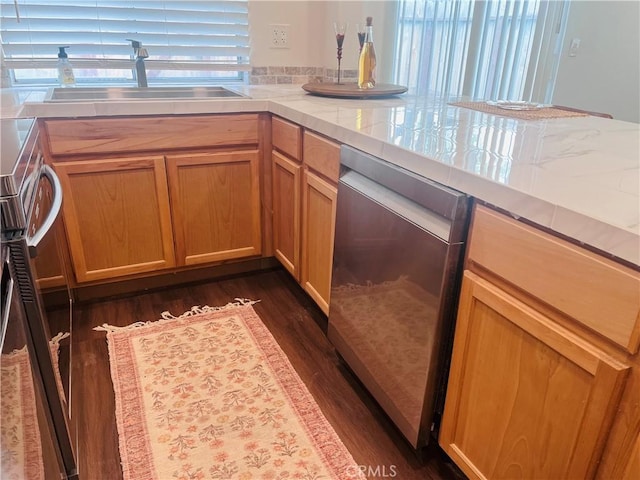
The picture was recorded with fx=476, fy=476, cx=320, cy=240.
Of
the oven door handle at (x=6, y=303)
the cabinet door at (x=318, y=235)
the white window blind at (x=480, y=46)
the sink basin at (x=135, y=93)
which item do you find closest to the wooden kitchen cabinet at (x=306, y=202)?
the cabinet door at (x=318, y=235)

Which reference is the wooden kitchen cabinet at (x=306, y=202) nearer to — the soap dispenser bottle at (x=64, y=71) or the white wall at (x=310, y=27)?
the white wall at (x=310, y=27)

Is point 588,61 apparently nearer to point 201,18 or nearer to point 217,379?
point 201,18

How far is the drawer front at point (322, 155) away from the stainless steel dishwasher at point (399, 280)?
10cm

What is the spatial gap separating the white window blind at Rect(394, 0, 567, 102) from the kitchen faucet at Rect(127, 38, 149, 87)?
150 centimetres

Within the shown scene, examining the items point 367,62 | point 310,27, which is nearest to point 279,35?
point 310,27

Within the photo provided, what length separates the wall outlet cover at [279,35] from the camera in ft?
8.54

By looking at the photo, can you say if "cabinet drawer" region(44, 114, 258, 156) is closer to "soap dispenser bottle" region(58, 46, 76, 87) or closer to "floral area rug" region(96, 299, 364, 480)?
"soap dispenser bottle" region(58, 46, 76, 87)

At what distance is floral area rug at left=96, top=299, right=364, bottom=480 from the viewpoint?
52.6 inches

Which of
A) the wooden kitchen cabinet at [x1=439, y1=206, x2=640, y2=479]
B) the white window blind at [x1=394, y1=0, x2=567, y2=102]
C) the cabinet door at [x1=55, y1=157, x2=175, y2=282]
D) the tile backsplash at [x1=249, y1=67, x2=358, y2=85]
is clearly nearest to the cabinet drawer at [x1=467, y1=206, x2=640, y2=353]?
the wooden kitchen cabinet at [x1=439, y1=206, x2=640, y2=479]

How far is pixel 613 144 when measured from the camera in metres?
1.28

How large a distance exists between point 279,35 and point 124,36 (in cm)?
80

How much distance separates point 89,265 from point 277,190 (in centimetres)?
87

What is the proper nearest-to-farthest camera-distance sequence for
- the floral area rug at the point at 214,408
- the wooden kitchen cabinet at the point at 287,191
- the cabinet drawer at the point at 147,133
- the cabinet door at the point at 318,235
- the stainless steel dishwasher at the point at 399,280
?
1. the stainless steel dishwasher at the point at 399,280
2. the floral area rug at the point at 214,408
3. the cabinet door at the point at 318,235
4. the cabinet drawer at the point at 147,133
5. the wooden kitchen cabinet at the point at 287,191

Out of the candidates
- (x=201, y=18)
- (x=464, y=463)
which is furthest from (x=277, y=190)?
(x=464, y=463)
